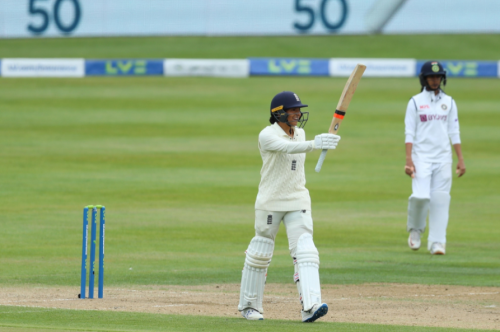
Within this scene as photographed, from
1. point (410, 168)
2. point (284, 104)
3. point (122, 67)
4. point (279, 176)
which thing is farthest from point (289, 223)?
point (122, 67)

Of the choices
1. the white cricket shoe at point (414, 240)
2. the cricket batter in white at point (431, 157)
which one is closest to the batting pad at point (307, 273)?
the cricket batter in white at point (431, 157)

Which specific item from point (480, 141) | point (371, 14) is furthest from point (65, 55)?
point (480, 141)

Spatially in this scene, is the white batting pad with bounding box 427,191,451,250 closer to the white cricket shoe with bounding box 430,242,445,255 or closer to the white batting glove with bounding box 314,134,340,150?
the white cricket shoe with bounding box 430,242,445,255

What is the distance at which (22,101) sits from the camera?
24.6 metres

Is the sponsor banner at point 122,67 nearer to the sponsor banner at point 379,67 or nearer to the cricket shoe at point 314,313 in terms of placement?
the sponsor banner at point 379,67

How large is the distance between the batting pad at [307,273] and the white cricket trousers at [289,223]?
0.09 meters

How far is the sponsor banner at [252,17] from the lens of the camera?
34031 millimetres

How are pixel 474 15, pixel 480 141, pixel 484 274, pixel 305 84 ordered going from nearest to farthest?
pixel 484 274 → pixel 480 141 → pixel 305 84 → pixel 474 15

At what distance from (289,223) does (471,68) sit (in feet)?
76.5

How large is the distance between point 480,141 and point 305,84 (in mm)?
8438

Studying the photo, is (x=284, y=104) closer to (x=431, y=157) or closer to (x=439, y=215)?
(x=431, y=157)

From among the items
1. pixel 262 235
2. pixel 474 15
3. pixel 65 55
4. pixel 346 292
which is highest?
pixel 474 15

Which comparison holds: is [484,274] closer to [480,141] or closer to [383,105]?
[480,141]

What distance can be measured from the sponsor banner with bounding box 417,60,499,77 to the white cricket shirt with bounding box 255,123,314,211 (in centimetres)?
2230
